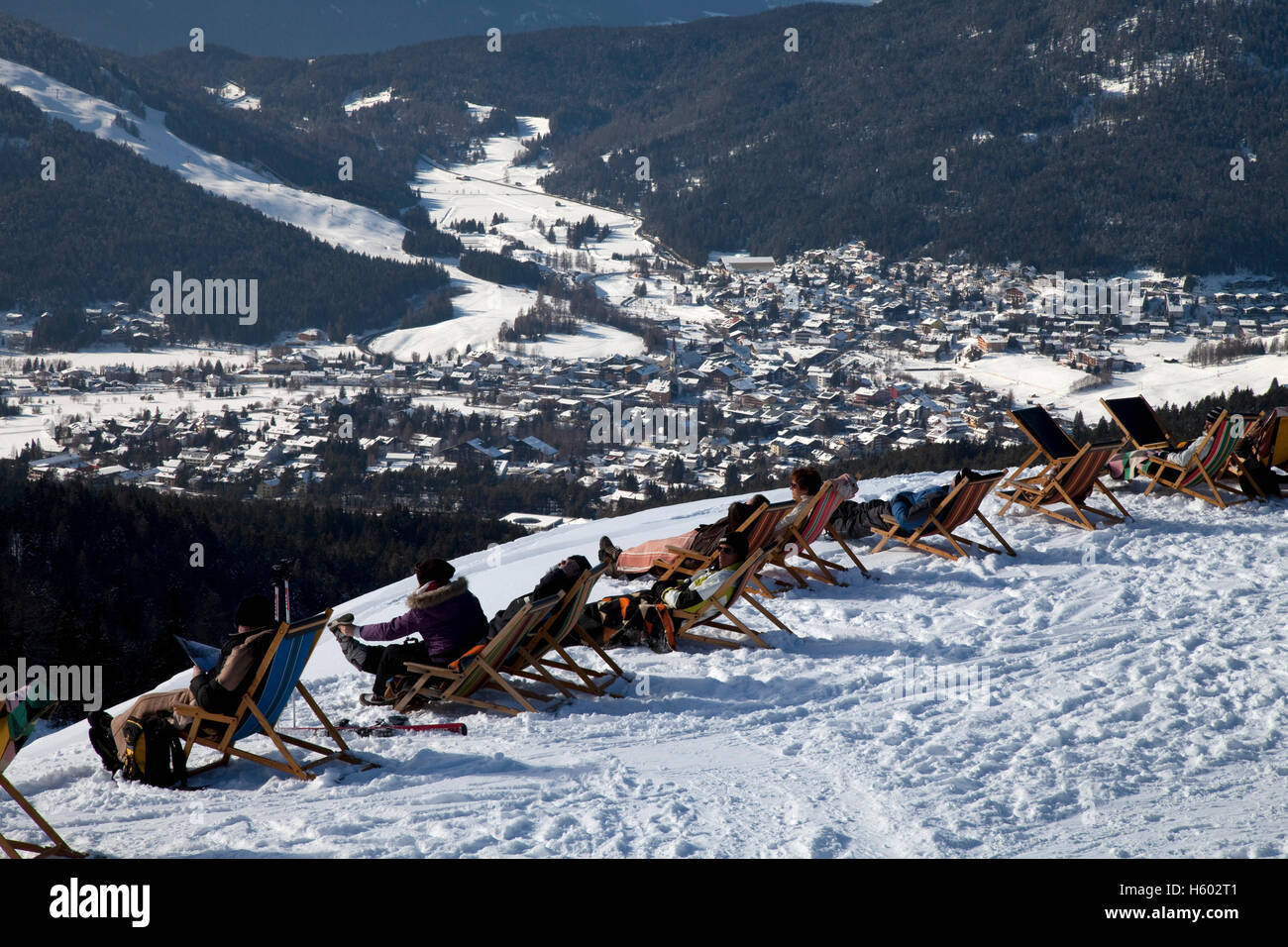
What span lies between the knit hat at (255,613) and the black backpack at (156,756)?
1.86ft

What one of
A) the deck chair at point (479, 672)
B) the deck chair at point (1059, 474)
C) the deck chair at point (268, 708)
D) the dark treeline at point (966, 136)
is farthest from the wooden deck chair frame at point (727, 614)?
the dark treeline at point (966, 136)

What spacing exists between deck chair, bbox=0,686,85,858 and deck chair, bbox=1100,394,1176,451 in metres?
8.14

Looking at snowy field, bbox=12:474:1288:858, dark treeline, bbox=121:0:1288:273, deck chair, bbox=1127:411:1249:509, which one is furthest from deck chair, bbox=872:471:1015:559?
dark treeline, bbox=121:0:1288:273

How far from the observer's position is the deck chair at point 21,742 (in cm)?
357

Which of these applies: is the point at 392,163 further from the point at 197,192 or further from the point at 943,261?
the point at 943,261

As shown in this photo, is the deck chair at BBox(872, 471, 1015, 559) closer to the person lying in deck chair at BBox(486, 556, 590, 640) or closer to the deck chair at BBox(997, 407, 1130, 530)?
the deck chair at BBox(997, 407, 1130, 530)

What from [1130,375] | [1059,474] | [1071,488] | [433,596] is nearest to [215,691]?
[433,596]

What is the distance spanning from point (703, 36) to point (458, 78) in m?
40.3

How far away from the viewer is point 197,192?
326 feet

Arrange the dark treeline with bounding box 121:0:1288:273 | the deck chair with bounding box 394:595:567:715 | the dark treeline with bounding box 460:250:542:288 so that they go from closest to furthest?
the deck chair with bounding box 394:595:567:715, the dark treeline with bounding box 121:0:1288:273, the dark treeline with bounding box 460:250:542:288

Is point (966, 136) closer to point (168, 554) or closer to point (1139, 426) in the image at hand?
point (168, 554)

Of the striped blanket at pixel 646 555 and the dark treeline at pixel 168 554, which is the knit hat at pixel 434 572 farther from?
the dark treeline at pixel 168 554

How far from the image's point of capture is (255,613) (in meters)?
4.47

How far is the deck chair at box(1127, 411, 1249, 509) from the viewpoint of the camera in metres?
8.44
